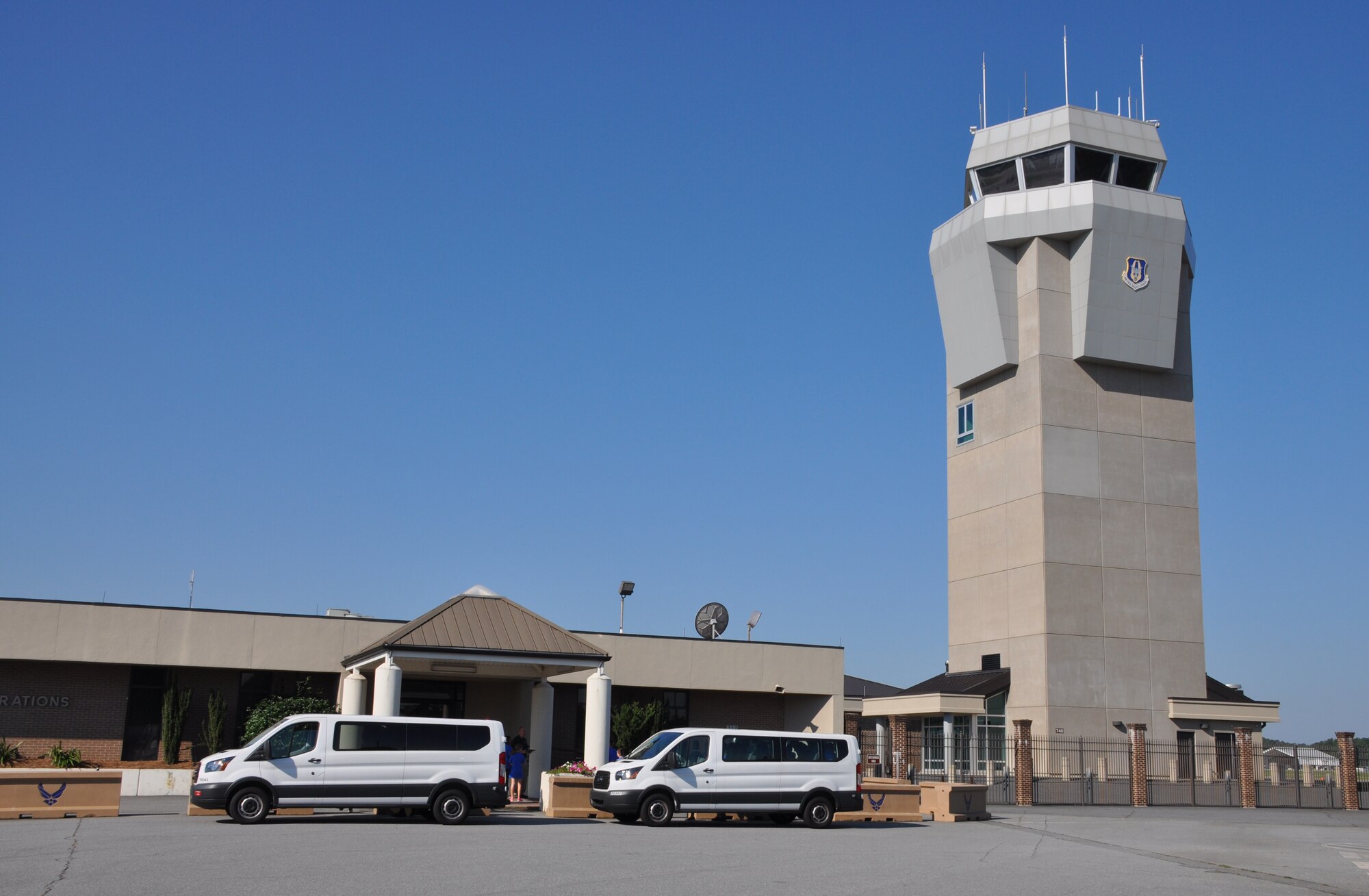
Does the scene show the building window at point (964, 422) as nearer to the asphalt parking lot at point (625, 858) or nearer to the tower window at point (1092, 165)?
the tower window at point (1092, 165)

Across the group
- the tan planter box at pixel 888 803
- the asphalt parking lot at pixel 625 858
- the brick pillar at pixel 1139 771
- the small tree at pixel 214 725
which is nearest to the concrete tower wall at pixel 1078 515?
the brick pillar at pixel 1139 771

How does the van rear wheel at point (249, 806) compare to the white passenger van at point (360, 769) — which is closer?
the van rear wheel at point (249, 806)

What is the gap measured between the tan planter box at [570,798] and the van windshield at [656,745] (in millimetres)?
1555

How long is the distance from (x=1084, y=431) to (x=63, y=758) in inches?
1495

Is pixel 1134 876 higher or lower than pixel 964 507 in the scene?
lower

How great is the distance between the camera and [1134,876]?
17.0 metres

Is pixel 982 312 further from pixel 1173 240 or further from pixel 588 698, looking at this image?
pixel 588 698

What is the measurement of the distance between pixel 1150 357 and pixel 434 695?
31707 millimetres

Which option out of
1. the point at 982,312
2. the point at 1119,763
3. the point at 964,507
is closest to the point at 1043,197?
the point at 982,312

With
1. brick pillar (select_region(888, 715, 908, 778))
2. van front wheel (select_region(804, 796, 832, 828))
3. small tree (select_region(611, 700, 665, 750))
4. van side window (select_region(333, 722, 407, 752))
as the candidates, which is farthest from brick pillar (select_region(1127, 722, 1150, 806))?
van side window (select_region(333, 722, 407, 752))

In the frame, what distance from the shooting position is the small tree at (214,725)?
36031 mm

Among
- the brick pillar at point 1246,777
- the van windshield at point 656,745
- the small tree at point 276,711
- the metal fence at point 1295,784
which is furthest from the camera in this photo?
the metal fence at point 1295,784

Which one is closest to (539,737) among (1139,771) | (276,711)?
(276,711)

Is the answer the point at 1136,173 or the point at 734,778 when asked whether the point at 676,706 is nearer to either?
the point at 734,778
